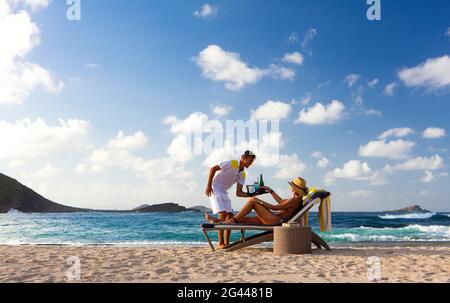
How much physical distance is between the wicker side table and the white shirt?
1170 mm

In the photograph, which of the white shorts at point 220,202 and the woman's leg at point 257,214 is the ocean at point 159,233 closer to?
the white shorts at point 220,202

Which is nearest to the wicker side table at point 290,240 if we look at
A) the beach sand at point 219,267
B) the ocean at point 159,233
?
the beach sand at point 219,267

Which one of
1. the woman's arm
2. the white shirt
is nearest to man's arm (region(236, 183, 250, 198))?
the white shirt

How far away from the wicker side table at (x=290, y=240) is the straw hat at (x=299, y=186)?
0.68 meters

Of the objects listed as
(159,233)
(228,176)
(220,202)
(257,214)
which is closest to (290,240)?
(257,214)

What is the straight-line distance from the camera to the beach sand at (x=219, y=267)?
5660mm

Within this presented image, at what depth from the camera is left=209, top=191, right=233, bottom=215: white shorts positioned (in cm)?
807

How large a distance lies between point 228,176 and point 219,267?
1981 millimetres

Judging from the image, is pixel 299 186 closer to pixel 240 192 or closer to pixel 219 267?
pixel 240 192

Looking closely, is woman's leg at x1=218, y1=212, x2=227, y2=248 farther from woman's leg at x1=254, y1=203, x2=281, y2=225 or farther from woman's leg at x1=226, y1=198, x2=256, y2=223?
woman's leg at x1=254, y1=203, x2=281, y2=225
